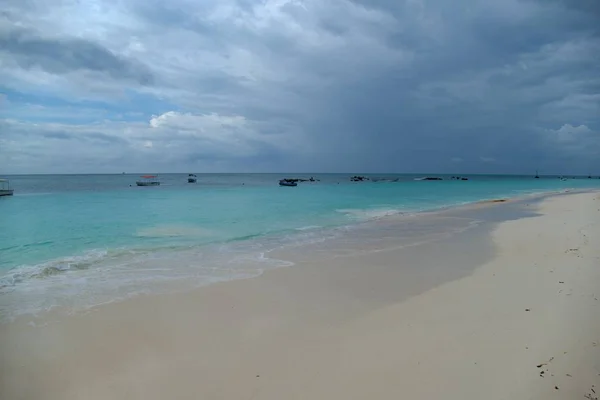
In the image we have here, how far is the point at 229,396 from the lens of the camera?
399cm

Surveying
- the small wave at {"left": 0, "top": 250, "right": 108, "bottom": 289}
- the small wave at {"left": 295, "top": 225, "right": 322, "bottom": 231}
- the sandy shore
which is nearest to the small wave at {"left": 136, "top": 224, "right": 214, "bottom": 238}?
the small wave at {"left": 0, "top": 250, "right": 108, "bottom": 289}

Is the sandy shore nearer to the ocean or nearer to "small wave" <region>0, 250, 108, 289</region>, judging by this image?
the ocean

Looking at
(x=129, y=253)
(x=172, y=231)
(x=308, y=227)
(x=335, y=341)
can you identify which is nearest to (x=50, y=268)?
(x=129, y=253)

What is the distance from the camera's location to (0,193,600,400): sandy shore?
407 centimetres

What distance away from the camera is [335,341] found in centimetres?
525

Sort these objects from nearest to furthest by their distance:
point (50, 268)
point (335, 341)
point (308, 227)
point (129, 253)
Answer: point (335, 341) < point (50, 268) < point (129, 253) < point (308, 227)

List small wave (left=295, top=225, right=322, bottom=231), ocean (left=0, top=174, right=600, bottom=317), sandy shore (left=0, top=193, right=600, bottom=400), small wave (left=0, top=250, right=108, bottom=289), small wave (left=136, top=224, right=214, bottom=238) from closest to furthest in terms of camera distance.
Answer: sandy shore (left=0, top=193, right=600, bottom=400) < ocean (left=0, top=174, right=600, bottom=317) < small wave (left=0, top=250, right=108, bottom=289) < small wave (left=136, top=224, right=214, bottom=238) < small wave (left=295, top=225, right=322, bottom=231)

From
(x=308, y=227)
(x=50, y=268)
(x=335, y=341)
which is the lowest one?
(x=50, y=268)

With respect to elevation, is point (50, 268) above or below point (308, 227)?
below

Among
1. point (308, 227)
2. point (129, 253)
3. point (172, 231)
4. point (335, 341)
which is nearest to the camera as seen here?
point (335, 341)

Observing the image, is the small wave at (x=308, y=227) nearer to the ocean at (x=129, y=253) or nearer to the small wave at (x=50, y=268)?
the ocean at (x=129, y=253)

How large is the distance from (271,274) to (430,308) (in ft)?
14.5

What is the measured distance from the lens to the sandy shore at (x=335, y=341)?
407 centimetres

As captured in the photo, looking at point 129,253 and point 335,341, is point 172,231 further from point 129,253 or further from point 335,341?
point 335,341
